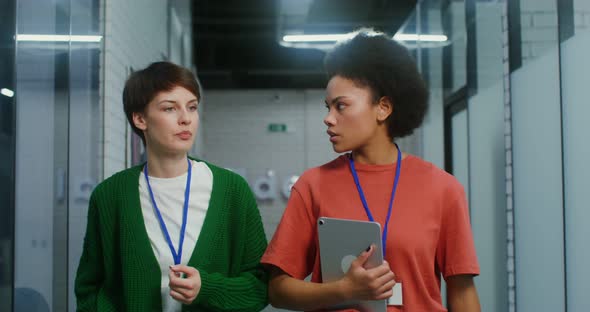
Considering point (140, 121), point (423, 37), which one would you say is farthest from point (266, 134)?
point (140, 121)

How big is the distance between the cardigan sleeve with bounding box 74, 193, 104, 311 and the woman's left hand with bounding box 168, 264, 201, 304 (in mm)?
329

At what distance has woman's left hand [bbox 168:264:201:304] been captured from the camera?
5.52ft

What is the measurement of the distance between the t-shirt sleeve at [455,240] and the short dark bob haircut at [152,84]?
0.79m

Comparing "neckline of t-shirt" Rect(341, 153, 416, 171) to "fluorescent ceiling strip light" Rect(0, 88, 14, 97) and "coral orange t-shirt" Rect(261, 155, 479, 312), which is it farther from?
"fluorescent ceiling strip light" Rect(0, 88, 14, 97)

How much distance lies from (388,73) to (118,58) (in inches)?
100

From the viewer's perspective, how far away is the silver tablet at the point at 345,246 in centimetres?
159

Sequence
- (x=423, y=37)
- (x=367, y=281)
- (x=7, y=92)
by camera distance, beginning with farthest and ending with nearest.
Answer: (x=423, y=37) < (x=7, y=92) < (x=367, y=281)

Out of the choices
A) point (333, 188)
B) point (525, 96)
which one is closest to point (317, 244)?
point (333, 188)

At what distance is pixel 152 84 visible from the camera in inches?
76.1


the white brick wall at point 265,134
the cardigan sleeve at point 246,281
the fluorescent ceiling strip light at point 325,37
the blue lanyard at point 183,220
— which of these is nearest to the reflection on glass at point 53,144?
the blue lanyard at point 183,220

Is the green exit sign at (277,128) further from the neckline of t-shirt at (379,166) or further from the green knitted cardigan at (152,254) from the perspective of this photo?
the neckline of t-shirt at (379,166)

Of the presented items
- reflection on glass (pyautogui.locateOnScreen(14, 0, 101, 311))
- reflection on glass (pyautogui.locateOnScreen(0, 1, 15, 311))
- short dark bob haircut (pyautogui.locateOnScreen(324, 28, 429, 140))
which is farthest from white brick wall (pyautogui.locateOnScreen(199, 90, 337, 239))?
short dark bob haircut (pyautogui.locateOnScreen(324, 28, 429, 140))

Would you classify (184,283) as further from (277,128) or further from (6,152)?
(277,128)

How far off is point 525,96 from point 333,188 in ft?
7.62
